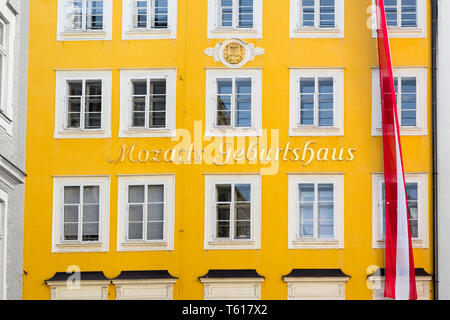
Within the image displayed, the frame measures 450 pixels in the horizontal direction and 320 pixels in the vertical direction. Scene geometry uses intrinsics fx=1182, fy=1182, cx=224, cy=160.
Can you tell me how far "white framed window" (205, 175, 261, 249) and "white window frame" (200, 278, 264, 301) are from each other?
62cm

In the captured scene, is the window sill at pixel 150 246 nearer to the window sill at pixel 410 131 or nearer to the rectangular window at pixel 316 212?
the rectangular window at pixel 316 212

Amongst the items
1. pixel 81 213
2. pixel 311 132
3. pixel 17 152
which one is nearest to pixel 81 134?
pixel 81 213

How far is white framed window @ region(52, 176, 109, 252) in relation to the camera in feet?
71.0

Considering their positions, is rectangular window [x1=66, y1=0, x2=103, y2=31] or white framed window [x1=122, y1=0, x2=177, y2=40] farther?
rectangular window [x1=66, y1=0, x2=103, y2=31]

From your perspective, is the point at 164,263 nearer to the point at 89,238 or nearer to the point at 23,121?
the point at 89,238

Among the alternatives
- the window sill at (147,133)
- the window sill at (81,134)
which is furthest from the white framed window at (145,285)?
the window sill at (81,134)

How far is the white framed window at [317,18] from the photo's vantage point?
22094 mm

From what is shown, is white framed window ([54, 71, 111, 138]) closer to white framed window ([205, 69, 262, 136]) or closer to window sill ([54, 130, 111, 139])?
window sill ([54, 130, 111, 139])

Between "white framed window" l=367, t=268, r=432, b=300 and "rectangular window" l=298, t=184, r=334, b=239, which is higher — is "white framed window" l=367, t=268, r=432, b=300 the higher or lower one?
the lower one

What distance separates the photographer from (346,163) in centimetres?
2172

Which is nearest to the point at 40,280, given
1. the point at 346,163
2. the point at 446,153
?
the point at 346,163

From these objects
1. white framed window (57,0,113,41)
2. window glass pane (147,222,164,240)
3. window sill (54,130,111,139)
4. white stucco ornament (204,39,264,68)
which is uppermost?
white framed window (57,0,113,41)

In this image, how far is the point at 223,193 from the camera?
21719mm

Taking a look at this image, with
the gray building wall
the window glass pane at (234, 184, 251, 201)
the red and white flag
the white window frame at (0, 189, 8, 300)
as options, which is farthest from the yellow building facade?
the white window frame at (0, 189, 8, 300)
